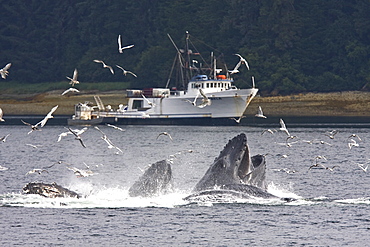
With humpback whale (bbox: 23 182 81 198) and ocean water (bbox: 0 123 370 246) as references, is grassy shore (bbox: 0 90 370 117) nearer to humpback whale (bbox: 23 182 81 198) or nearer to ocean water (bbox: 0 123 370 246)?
ocean water (bbox: 0 123 370 246)

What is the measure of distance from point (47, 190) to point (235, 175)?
7.30 meters

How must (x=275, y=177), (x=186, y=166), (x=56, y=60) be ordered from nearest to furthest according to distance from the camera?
(x=275, y=177) → (x=186, y=166) → (x=56, y=60)

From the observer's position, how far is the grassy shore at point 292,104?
418 feet

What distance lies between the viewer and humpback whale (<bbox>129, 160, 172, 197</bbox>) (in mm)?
34625

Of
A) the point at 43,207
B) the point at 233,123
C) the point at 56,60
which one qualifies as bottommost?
the point at 43,207

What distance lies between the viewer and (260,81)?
139 metres

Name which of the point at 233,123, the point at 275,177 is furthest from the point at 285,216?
the point at 233,123

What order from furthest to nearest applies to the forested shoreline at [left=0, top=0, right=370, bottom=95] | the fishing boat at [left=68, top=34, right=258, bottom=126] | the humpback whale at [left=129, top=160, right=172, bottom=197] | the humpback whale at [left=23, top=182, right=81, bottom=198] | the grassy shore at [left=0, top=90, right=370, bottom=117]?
1. the forested shoreline at [left=0, top=0, right=370, bottom=95]
2. the grassy shore at [left=0, top=90, right=370, bottom=117]
3. the fishing boat at [left=68, top=34, right=258, bottom=126]
4. the humpback whale at [left=129, top=160, right=172, bottom=197]
5. the humpback whale at [left=23, top=182, right=81, bottom=198]

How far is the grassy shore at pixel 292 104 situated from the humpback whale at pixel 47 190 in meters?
93.0

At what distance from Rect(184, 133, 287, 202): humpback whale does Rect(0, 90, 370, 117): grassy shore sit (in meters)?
93.2

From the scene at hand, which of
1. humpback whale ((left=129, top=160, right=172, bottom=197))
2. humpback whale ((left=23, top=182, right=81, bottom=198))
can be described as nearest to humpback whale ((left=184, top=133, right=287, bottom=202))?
humpback whale ((left=129, top=160, right=172, bottom=197))

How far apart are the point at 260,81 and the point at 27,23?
5847 centimetres

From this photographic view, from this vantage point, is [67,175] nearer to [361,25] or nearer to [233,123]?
[233,123]

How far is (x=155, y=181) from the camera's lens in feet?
116
